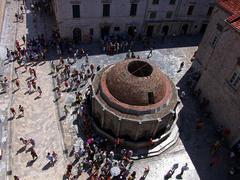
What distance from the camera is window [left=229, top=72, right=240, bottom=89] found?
992 inches

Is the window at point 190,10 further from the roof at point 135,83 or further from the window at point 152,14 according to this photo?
the roof at point 135,83

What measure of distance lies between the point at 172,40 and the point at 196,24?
464cm

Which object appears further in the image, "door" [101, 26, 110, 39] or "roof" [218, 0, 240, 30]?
"door" [101, 26, 110, 39]

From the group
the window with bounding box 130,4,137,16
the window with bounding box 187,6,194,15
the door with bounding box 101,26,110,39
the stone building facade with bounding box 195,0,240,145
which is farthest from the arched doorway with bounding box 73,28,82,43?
the stone building facade with bounding box 195,0,240,145

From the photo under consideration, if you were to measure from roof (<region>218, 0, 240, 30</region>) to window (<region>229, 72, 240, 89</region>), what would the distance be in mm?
4347

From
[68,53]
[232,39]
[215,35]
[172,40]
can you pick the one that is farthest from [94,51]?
[232,39]

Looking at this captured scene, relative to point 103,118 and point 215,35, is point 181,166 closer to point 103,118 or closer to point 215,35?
point 103,118

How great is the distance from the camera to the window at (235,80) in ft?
82.7

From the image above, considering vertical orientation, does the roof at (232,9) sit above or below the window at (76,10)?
above

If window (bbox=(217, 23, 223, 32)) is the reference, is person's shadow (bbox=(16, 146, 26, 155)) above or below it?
below

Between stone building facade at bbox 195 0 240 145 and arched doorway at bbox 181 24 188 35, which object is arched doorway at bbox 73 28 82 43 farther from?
stone building facade at bbox 195 0 240 145

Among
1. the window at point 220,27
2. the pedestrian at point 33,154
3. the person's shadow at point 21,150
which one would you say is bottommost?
the person's shadow at point 21,150

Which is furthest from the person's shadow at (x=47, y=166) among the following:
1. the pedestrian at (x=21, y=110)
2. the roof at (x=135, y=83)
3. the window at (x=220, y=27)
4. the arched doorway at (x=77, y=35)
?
the window at (x=220, y=27)

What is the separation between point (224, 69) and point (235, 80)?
69.0 inches
